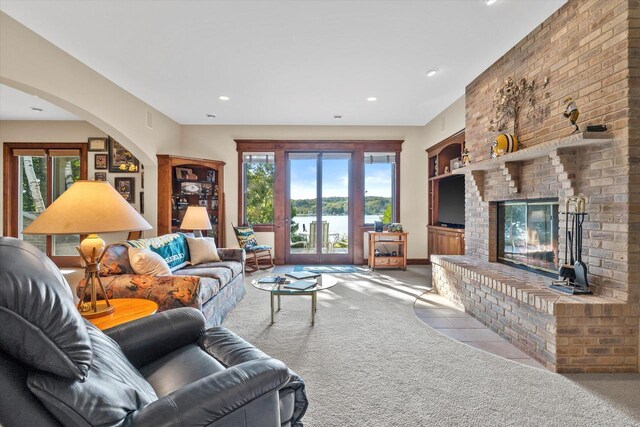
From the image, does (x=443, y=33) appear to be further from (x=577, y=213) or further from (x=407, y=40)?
(x=577, y=213)

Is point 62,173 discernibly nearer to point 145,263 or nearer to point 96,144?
point 96,144

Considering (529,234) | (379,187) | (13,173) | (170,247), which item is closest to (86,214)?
(170,247)

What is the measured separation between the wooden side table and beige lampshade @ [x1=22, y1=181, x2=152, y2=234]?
55cm

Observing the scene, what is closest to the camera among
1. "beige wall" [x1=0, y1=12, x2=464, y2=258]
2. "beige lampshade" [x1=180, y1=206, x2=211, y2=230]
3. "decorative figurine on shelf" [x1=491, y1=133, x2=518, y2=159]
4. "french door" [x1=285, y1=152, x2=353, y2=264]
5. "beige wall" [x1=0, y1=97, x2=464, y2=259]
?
"beige wall" [x1=0, y1=12, x2=464, y2=258]

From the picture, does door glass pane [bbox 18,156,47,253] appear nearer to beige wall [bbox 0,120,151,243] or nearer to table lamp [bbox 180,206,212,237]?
beige wall [bbox 0,120,151,243]

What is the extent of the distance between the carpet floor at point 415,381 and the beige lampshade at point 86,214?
58.0 inches

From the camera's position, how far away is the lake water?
239 inches

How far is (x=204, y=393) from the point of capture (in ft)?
3.30

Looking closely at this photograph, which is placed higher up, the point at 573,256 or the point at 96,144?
the point at 96,144

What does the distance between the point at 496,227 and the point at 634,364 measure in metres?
1.71

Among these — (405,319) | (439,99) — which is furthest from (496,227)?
(439,99)

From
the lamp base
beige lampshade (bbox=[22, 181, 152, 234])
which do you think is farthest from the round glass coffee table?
beige lampshade (bbox=[22, 181, 152, 234])

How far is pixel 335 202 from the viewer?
608 centimetres

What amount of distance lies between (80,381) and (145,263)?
2021mm
